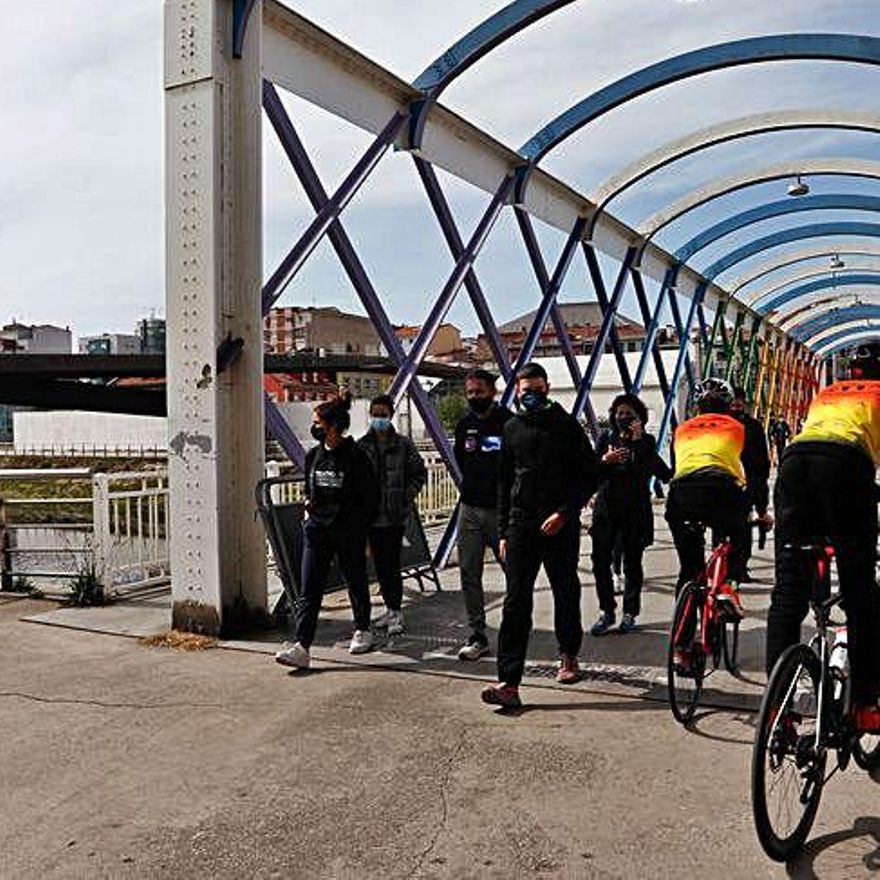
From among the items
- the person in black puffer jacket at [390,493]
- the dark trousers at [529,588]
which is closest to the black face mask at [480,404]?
the person in black puffer jacket at [390,493]

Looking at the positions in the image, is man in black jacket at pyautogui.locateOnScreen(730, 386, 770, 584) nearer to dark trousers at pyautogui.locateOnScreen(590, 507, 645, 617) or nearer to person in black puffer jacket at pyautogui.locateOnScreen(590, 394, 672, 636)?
person in black puffer jacket at pyautogui.locateOnScreen(590, 394, 672, 636)

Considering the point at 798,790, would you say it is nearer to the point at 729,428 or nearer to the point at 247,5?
the point at 729,428

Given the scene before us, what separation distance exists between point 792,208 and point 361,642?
41.4 ft

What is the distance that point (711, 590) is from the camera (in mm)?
4824

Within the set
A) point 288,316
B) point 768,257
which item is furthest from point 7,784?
point 288,316

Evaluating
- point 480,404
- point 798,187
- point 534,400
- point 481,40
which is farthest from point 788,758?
point 798,187

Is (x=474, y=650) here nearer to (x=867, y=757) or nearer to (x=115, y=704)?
(x=115, y=704)

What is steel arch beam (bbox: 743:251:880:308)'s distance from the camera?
20.0 m

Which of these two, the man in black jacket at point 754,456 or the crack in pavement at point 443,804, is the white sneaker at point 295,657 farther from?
the man in black jacket at point 754,456

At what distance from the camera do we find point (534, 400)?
5.09m

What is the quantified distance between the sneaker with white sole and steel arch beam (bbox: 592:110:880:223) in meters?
7.93

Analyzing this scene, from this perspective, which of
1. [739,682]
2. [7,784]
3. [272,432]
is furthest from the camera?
[272,432]

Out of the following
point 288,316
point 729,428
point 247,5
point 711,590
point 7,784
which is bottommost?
point 7,784

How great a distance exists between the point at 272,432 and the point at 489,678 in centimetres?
275
